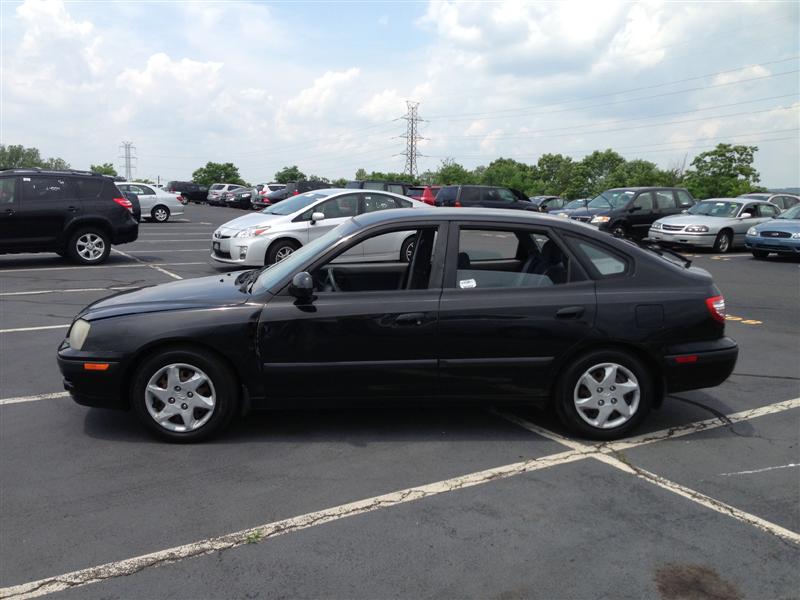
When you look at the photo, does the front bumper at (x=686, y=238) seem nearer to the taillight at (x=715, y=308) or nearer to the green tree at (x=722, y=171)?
the taillight at (x=715, y=308)

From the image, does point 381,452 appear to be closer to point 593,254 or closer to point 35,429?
point 593,254

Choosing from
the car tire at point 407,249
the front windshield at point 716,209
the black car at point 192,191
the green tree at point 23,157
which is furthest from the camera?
the green tree at point 23,157

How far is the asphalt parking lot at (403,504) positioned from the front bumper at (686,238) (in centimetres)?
1298

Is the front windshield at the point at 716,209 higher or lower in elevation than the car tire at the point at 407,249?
higher

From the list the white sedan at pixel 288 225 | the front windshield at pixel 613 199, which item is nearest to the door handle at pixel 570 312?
the white sedan at pixel 288 225

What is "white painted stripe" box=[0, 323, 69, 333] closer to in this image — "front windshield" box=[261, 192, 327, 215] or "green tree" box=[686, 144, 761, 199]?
"front windshield" box=[261, 192, 327, 215]

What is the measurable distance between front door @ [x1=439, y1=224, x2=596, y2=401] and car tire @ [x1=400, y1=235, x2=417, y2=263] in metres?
0.32

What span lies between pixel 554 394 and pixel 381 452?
48.9 inches

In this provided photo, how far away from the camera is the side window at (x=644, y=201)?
19547mm

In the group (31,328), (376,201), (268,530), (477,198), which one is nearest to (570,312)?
(268,530)

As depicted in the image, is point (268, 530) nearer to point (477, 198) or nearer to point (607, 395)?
point (607, 395)

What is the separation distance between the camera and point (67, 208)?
13008 millimetres

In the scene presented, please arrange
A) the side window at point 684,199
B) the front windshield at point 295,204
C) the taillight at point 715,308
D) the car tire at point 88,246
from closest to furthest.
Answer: the taillight at point 715,308 → the front windshield at point 295,204 → the car tire at point 88,246 → the side window at point 684,199

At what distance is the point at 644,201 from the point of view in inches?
774
